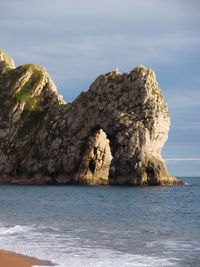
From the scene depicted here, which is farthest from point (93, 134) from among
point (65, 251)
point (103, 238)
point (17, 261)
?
point (17, 261)

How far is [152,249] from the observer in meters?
23.2

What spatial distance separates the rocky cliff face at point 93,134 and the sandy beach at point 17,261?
79040 millimetres

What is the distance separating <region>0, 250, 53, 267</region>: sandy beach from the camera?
745 inches

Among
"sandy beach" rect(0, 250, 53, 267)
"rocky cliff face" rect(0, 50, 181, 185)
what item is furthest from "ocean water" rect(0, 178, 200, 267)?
"rocky cliff face" rect(0, 50, 181, 185)

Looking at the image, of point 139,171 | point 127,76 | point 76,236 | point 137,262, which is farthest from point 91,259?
point 127,76

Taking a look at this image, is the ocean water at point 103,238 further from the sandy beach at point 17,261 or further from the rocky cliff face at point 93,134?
the rocky cliff face at point 93,134

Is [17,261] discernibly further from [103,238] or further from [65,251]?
[103,238]

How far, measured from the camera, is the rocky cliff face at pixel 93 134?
102 meters

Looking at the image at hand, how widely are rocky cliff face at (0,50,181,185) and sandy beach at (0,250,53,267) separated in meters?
79.0

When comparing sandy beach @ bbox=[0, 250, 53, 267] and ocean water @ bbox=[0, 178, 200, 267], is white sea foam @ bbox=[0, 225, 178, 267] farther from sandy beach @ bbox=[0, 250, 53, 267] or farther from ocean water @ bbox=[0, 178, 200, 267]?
sandy beach @ bbox=[0, 250, 53, 267]

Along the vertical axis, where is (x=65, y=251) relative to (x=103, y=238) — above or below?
below

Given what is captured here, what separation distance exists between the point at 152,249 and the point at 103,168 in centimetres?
7962

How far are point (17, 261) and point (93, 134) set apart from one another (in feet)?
292

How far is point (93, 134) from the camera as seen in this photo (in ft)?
355
